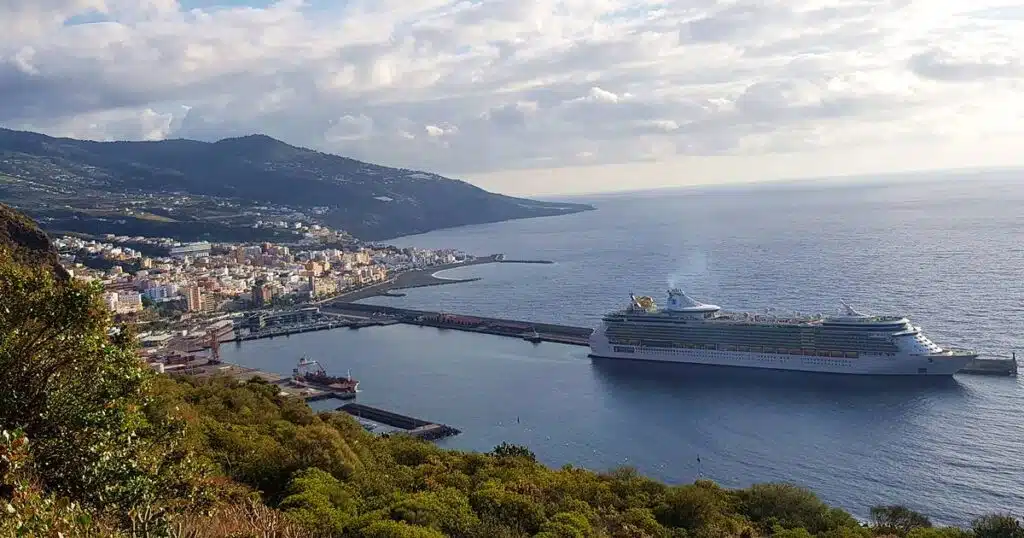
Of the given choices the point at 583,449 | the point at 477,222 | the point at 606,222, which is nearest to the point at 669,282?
the point at 583,449

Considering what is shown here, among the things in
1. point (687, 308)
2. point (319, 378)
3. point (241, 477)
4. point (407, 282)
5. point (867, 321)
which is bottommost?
point (319, 378)

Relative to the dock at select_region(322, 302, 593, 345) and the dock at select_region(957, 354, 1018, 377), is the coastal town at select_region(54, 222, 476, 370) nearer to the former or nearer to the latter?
the dock at select_region(322, 302, 593, 345)

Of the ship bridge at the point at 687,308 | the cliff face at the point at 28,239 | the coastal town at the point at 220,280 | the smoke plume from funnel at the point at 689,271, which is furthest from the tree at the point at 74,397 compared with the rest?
the smoke plume from funnel at the point at 689,271

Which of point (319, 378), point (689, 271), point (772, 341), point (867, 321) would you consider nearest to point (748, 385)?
point (772, 341)

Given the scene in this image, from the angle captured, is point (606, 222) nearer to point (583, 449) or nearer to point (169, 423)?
point (583, 449)

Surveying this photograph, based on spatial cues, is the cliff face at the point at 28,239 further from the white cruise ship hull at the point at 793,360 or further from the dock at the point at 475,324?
the dock at the point at 475,324

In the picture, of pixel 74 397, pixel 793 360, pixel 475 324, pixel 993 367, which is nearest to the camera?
pixel 74 397

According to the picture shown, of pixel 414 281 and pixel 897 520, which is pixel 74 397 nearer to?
pixel 897 520
